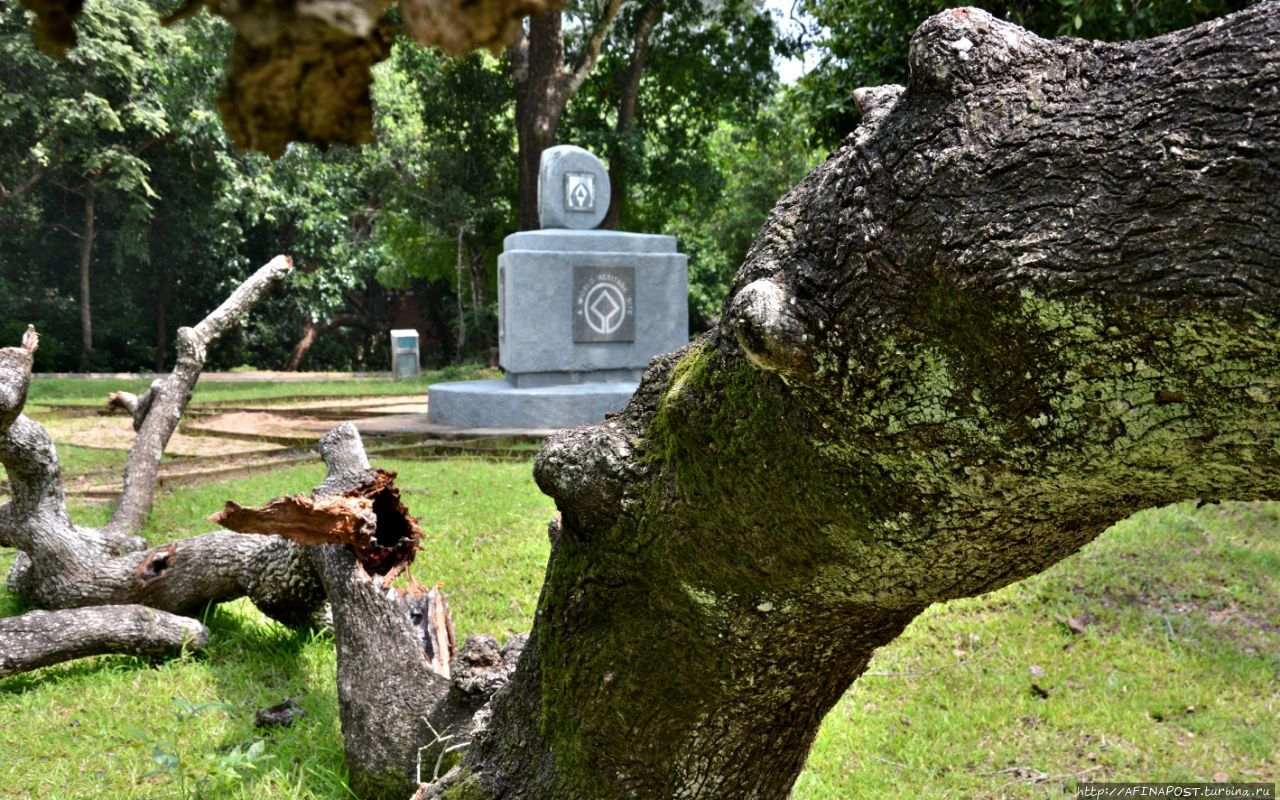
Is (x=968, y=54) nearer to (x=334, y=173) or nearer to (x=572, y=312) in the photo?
(x=572, y=312)

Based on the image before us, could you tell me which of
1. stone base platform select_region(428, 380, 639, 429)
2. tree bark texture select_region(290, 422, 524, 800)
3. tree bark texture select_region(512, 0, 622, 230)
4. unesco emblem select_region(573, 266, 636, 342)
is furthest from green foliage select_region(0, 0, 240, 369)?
tree bark texture select_region(290, 422, 524, 800)

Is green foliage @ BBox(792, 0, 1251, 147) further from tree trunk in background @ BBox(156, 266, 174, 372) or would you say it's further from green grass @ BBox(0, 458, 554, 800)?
tree trunk in background @ BBox(156, 266, 174, 372)

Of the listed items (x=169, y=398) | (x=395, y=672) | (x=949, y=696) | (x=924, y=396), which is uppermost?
(x=924, y=396)

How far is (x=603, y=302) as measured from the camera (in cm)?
1205

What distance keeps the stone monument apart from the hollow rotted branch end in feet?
31.5

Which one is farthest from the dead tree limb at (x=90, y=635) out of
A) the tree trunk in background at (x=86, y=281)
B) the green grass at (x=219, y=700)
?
the tree trunk in background at (x=86, y=281)

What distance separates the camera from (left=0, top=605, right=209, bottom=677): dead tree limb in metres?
4.12

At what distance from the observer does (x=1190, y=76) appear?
3.83ft

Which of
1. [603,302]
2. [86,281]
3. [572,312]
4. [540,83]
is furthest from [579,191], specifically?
[86,281]

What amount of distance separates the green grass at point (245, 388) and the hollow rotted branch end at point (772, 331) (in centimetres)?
1383

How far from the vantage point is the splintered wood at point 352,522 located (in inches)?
142

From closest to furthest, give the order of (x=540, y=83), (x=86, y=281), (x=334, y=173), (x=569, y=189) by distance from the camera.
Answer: (x=569, y=189), (x=540, y=83), (x=86, y=281), (x=334, y=173)

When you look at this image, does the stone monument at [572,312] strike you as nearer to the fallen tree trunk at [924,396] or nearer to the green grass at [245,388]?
the green grass at [245,388]

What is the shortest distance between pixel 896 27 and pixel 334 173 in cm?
1796
